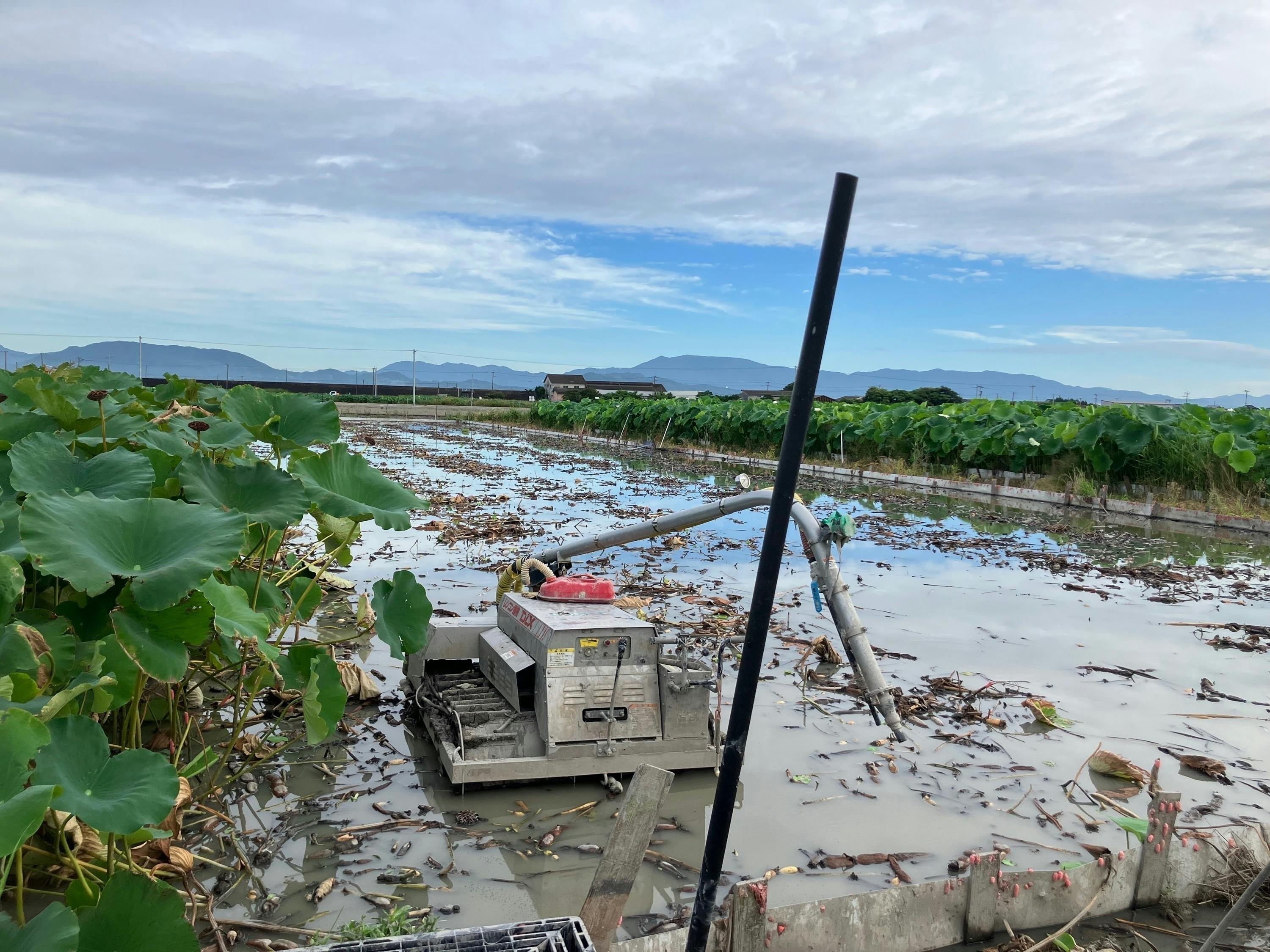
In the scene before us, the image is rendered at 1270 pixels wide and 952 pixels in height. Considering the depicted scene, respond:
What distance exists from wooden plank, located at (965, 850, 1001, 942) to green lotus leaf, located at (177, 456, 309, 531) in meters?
2.74

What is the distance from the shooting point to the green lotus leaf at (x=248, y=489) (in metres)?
3.24

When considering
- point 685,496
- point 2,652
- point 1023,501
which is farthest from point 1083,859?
point 1023,501

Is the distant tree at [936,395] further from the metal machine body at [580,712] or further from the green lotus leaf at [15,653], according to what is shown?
the green lotus leaf at [15,653]

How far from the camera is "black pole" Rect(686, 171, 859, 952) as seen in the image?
1665mm

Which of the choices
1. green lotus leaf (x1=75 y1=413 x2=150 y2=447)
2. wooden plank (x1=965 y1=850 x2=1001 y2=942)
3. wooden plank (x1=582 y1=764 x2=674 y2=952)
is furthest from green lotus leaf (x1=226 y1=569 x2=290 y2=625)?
wooden plank (x1=965 y1=850 x2=1001 y2=942)

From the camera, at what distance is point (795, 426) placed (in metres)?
1.71

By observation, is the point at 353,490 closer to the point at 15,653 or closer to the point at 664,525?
the point at 664,525

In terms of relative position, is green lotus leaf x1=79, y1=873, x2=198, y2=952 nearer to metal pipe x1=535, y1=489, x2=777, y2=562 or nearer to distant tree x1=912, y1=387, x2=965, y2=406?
metal pipe x1=535, y1=489, x2=777, y2=562

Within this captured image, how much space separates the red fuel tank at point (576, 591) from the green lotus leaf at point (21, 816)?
11.6ft

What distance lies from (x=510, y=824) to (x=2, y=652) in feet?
8.40

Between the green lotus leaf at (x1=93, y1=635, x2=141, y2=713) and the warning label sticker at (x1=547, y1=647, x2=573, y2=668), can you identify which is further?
the warning label sticker at (x1=547, y1=647, x2=573, y2=668)

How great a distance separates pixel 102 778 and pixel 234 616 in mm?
571

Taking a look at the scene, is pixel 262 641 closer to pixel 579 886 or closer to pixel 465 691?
pixel 579 886

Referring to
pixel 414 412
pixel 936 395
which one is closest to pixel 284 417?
pixel 414 412
